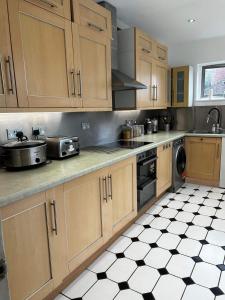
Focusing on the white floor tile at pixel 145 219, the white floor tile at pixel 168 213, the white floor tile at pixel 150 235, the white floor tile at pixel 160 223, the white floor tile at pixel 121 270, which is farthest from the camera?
the white floor tile at pixel 168 213

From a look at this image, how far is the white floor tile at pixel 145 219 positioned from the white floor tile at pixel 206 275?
79 cm

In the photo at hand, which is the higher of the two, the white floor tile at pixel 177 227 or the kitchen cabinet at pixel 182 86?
the kitchen cabinet at pixel 182 86

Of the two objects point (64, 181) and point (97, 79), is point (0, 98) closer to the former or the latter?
point (64, 181)

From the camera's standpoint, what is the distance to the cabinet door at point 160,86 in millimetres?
3328

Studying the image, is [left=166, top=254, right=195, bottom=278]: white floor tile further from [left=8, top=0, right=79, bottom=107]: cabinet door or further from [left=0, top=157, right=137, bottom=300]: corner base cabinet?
[left=8, top=0, right=79, bottom=107]: cabinet door

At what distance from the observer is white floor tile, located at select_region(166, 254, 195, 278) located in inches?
69.7

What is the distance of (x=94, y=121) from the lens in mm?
2740

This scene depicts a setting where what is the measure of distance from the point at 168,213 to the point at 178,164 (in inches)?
38.6

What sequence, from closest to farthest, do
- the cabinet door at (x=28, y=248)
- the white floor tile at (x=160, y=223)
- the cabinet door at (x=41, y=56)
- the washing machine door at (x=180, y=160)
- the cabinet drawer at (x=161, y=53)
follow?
the cabinet door at (x=28, y=248)
the cabinet door at (x=41, y=56)
the white floor tile at (x=160, y=223)
the cabinet drawer at (x=161, y=53)
the washing machine door at (x=180, y=160)

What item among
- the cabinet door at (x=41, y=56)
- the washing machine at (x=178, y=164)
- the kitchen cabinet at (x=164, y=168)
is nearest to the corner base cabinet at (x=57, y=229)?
the cabinet door at (x=41, y=56)

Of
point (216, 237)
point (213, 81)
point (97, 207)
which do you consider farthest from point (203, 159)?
point (97, 207)

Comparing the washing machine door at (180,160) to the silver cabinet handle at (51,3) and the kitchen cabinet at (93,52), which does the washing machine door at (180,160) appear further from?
the silver cabinet handle at (51,3)

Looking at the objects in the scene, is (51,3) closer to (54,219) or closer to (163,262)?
(54,219)

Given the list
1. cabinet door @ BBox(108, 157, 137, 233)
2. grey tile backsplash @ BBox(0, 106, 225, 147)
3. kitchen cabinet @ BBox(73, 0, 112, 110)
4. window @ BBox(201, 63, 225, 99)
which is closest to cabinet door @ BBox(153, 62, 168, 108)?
grey tile backsplash @ BBox(0, 106, 225, 147)
